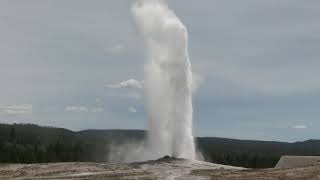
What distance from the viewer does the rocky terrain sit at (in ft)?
191

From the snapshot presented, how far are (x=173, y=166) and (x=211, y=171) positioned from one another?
4.85 metres

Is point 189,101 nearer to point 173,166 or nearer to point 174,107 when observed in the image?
point 174,107

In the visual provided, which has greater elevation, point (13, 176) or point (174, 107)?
point (174, 107)

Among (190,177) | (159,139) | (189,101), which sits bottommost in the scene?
(190,177)

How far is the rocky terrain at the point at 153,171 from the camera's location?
5822 cm

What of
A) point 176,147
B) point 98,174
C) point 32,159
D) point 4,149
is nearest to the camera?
point 98,174

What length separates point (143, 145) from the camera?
98.3 meters

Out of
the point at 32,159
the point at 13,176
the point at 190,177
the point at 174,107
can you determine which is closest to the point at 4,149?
the point at 32,159

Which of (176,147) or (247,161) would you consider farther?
(247,161)

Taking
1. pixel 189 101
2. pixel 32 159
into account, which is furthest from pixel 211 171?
pixel 32 159

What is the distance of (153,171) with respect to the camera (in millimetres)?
64312

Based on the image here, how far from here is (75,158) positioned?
149m

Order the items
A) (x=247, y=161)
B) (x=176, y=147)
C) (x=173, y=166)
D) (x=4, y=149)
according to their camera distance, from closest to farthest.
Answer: (x=173, y=166), (x=176, y=147), (x=4, y=149), (x=247, y=161)

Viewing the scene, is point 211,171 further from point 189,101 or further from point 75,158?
point 75,158
